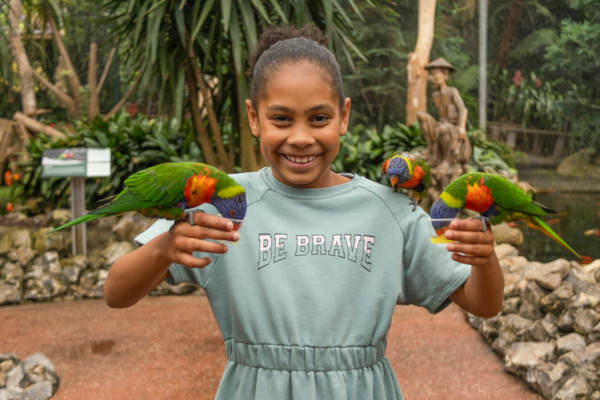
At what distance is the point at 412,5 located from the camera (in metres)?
11.3

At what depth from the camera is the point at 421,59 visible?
781 cm

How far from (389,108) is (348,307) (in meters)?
10.7

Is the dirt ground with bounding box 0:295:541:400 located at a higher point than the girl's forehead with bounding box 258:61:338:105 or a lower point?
lower

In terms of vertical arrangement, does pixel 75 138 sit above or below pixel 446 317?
above

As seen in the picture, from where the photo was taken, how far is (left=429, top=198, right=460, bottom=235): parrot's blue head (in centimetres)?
74

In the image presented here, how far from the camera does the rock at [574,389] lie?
2.04 m

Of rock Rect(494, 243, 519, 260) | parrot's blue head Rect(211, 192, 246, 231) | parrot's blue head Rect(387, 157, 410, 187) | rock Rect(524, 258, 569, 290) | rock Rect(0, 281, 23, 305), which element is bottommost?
rock Rect(0, 281, 23, 305)

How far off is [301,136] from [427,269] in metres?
0.34

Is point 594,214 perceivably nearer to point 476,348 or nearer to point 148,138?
point 476,348

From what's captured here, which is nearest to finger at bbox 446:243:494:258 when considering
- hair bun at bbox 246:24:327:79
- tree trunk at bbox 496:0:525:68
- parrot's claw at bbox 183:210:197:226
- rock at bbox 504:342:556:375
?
parrot's claw at bbox 183:210:197:226

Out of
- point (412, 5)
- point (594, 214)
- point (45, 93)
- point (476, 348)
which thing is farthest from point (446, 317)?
point (45, 93)

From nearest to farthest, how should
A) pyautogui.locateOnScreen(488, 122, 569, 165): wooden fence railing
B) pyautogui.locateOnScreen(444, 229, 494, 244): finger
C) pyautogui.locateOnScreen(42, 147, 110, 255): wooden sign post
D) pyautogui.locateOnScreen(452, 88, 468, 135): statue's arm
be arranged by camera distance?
1. pyautogui.locateOnScreen(444, 229, 494, 244): finger
2. pyautogui.locateOnScreen(42, 147, 110, 255): wooden sign post
3. pyautogui.locateOnScreen(452, 88, 468, 135): statue's arm
4. pyautogui.locateOnScreen(488, 122, 569, 165): wooden fence railing

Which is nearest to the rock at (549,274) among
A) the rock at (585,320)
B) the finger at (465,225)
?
the rock at (585,320)

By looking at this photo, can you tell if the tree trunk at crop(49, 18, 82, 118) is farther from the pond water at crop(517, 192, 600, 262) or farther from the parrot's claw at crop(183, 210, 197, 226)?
the parrot's claw at crop(183, 210, 197, 226)
